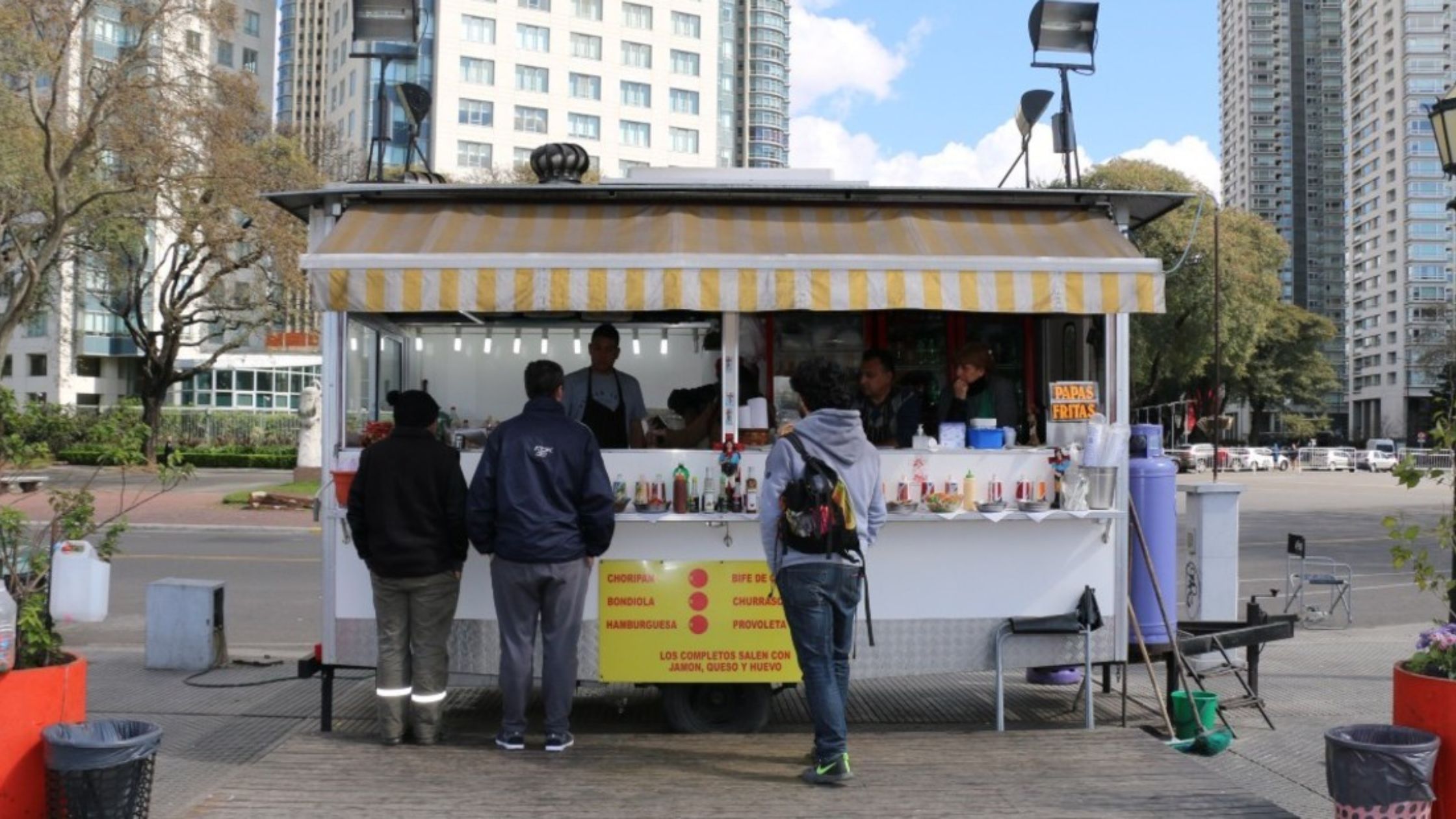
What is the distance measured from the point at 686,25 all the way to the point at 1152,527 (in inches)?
3149

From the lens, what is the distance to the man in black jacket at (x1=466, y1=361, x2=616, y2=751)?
19.8 ft

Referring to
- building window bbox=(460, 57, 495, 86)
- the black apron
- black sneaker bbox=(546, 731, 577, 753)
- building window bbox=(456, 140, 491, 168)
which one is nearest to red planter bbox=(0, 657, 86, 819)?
black sneaker bbox=(546, 731, 577, 753)

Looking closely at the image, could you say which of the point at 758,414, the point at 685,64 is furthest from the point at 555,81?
the point at 758,414

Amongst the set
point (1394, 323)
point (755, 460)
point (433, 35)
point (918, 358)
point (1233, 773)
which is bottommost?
point (1233, 773)

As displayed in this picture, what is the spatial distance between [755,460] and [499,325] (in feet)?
10.8

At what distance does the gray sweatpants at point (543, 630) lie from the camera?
6102 millimetres

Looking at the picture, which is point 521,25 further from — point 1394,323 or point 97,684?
point 1394,323

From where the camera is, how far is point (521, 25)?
78.0m

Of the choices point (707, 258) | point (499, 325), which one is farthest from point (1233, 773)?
point (499, 325)

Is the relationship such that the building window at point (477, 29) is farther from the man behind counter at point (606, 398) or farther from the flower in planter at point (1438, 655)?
the flower in planter at point (1438, 655)

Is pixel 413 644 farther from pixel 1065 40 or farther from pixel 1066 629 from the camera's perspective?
pixel 1065 40

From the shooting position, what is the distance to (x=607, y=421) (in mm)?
7688

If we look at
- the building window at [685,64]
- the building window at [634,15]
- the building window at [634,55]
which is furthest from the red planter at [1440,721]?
the building window at [685,64]

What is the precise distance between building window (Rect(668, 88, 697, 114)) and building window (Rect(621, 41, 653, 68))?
2.72m
